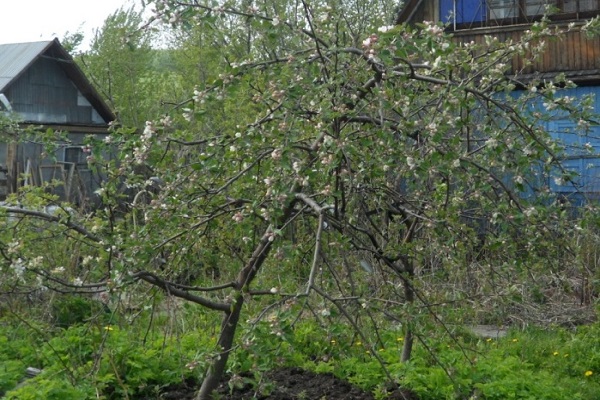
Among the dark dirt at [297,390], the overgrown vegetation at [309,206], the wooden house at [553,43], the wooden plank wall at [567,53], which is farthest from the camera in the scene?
the wooden plank wall at [567,53]

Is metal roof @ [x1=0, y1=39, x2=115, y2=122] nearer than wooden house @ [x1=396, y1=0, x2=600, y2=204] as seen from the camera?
No

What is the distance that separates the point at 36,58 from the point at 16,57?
24.6 inches

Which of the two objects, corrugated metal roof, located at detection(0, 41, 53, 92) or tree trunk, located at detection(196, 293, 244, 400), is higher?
corrugated metal roof, located at detection(0, 41, 53, 92)

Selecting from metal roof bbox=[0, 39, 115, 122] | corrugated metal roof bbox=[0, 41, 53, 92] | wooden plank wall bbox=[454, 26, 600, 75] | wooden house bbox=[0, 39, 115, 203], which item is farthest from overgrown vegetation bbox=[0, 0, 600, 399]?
metal roof bbox=[0, 39, 115, 122]

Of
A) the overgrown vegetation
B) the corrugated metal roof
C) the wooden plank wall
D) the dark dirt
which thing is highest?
the corrugated metal roof

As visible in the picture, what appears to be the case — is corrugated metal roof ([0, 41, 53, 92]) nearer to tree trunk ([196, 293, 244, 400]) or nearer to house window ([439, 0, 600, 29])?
house window ([439, 0, 600, 29])

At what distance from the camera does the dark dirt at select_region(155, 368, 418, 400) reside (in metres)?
5.44

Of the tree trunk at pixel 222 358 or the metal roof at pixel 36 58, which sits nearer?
the tree trunk at pixel 222 358

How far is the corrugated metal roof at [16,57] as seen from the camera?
22094 mm

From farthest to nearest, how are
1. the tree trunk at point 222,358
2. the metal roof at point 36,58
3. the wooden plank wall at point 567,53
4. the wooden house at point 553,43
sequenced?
the metal roof at point 36,58
the wooden plank wall at point 567,53
the wooden house at point 553,43
the tree trunk at point 222,358

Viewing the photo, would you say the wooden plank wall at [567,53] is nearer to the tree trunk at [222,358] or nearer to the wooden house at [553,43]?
the wooden house at [553,43]

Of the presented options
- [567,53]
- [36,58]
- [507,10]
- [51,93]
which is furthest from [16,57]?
[567,53]

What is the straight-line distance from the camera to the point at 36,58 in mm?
22578

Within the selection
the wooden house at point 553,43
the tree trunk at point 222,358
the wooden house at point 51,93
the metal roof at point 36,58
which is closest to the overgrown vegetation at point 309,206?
the tree trunk at point 222,358
